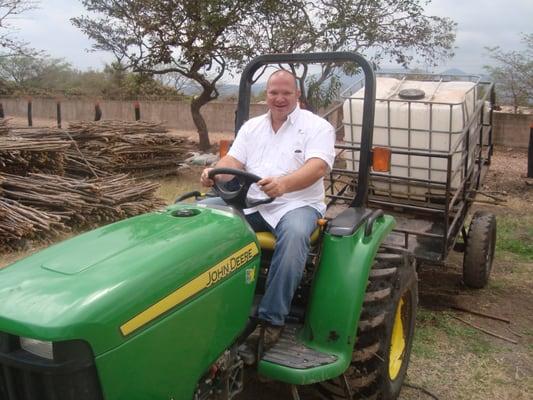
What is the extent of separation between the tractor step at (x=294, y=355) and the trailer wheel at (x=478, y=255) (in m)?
2.70

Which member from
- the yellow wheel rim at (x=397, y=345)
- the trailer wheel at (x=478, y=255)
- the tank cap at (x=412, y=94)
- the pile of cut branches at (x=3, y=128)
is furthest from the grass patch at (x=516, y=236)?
the pile of cut branches at (x=3, y=128)

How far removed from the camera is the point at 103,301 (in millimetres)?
1794

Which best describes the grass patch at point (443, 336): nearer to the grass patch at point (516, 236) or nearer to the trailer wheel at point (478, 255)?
the trailer wheel at point (478, 255)

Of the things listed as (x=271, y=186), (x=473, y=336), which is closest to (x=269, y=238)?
(x=271, y=186)

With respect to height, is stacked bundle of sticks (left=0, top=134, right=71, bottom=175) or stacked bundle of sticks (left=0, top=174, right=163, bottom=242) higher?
stacked bundle of sticks (left=0, top=134, right=71, bottom=175)

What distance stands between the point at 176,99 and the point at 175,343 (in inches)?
920

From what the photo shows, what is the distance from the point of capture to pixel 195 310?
7.07 feet

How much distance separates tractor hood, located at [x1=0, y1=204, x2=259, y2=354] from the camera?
5.68 feet

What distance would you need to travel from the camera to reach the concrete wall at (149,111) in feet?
66.8

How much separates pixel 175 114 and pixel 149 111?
4.98 ft

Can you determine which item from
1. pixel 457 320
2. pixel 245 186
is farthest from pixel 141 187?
pixel 245 186

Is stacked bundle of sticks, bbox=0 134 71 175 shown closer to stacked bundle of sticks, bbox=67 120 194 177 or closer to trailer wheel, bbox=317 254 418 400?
stacked bundle of sticks, bbox=67 120 194 177

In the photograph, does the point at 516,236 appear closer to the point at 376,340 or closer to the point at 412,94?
the point at 412,94

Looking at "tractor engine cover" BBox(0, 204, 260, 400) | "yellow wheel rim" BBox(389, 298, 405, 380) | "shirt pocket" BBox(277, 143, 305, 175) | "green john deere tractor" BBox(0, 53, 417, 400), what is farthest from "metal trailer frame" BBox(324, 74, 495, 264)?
"tractor engine cover" BBox(0, 204, 260, 400)
